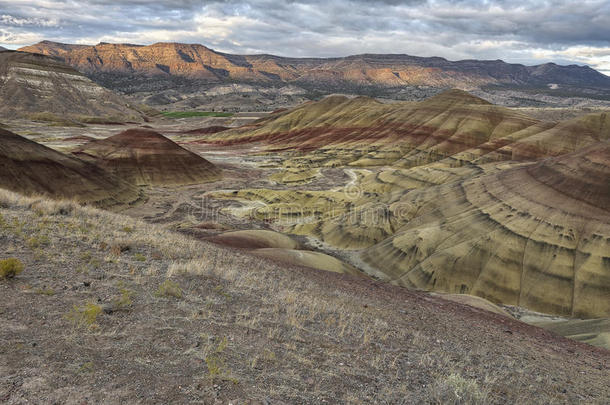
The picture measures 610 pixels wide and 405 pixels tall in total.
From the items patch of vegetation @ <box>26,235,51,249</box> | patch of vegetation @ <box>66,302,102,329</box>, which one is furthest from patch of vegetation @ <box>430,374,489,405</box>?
patch of vegetation @ <box>26,235,51,249</box>

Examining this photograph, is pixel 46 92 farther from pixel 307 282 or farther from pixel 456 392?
pixel 456 392

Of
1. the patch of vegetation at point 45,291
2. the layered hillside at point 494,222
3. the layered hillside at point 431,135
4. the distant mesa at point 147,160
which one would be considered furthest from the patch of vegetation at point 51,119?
the patch of vegetation at point 45,291

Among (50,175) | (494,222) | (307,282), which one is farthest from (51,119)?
(307,282)

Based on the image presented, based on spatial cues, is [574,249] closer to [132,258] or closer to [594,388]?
[594,388]

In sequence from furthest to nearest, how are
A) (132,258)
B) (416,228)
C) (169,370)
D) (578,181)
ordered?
(416,228)
(578,181)
(132,258)
(169,370)

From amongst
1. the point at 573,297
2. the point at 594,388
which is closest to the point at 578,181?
the point at 573,297

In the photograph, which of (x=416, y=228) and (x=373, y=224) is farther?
(x=373, y=224)
